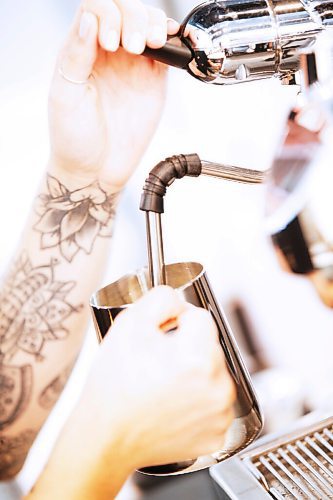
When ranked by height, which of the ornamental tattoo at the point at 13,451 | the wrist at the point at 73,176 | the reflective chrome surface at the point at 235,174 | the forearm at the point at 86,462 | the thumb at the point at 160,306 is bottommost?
the ornamental tattoo at the point at 13,451

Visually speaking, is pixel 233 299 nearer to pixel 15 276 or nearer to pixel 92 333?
pixel 92 333

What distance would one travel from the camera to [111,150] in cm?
109

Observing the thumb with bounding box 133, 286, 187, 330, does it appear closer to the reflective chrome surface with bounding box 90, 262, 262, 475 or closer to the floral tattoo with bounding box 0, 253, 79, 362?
the reflective chrome surface with bounding box 90, 262, 262, 475

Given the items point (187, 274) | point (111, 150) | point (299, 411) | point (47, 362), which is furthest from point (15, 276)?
point (299, 411)

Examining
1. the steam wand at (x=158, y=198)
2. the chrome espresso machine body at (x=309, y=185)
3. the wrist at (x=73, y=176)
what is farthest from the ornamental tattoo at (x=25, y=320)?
the chrome espresso machine body at (x=309, y=185)

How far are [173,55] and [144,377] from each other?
1.55 feet

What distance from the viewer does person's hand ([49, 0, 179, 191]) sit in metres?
0.90

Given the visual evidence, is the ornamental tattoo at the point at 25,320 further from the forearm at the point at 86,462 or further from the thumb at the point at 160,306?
the thumb at the point at 160,306

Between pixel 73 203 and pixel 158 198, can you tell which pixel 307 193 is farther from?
pixel 73 203

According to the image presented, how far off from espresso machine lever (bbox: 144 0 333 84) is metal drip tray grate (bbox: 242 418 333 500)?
0.67 m

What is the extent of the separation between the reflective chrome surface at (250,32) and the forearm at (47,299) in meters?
0.41

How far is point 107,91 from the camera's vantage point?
102 centimetres

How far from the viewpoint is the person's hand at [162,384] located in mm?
744

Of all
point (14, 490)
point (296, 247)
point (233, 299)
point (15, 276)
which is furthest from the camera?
point (233, 299)
